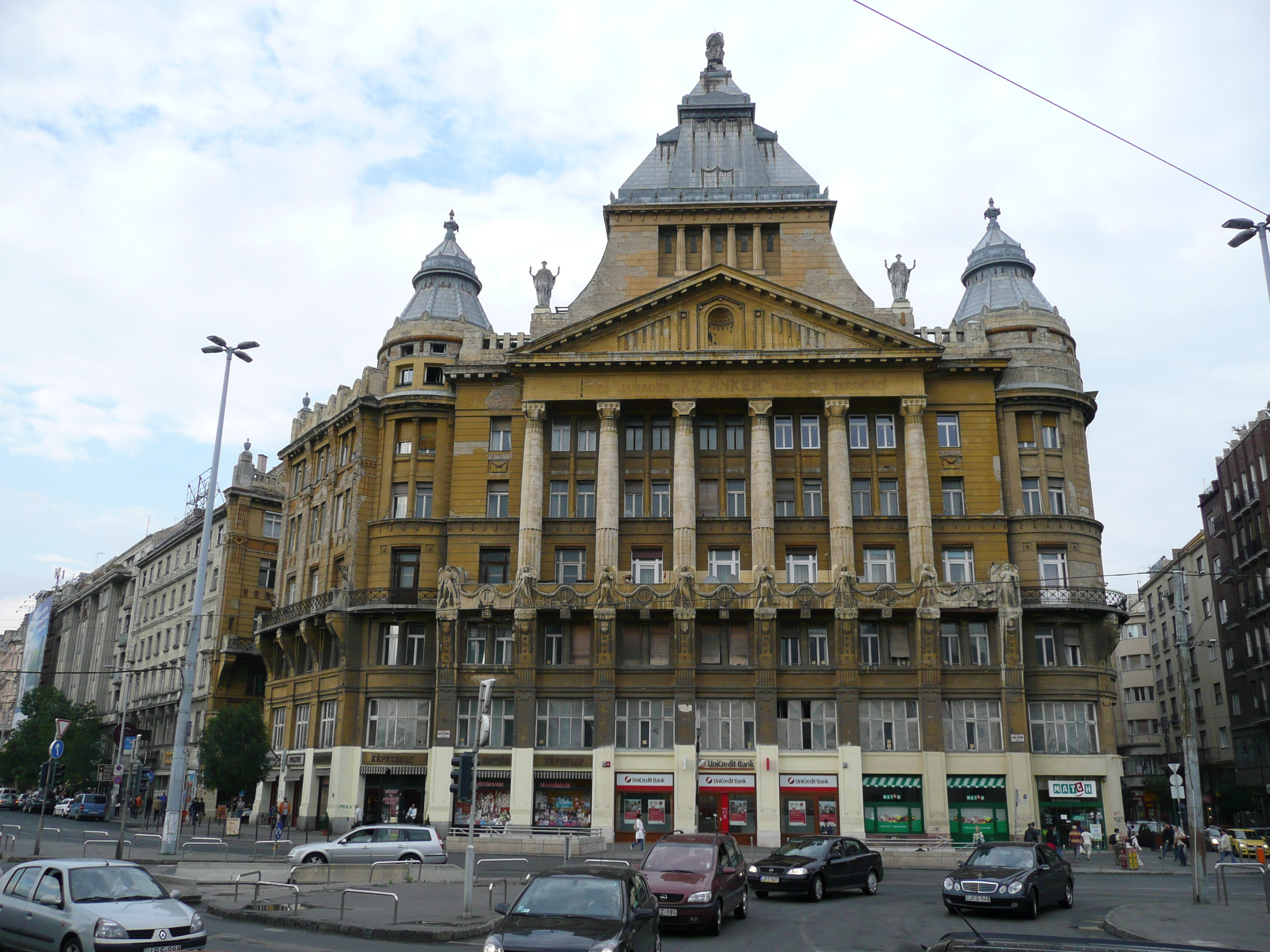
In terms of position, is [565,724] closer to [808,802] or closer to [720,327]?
[808,802]

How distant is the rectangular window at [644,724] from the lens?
53.0 metres

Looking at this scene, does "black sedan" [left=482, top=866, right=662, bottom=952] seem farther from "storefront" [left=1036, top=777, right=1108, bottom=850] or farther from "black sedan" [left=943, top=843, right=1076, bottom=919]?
"storefront" [left=1036, top=777, right=1108, bottom=850]

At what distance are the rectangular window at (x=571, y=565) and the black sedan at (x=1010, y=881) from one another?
31.6 m

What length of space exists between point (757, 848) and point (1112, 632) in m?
21.1

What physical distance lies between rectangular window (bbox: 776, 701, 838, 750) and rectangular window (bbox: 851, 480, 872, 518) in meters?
9.92

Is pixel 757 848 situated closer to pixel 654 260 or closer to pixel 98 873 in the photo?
pixel 654 260

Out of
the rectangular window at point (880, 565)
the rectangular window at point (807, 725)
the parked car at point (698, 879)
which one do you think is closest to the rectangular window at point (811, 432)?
the rectangular window at point (880, 565)

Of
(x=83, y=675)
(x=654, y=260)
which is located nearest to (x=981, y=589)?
(x=654, y=260)

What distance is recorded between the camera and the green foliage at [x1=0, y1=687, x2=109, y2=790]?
7856cm

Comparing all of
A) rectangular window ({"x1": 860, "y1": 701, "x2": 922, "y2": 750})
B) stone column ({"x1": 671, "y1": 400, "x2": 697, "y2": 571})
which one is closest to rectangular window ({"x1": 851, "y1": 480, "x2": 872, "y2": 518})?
stone column ({"x1": 671, "y1": 400, "x2": 697, "y2": 571})

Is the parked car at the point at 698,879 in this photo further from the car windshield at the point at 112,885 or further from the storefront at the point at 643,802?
the storefront at the point at 643,802

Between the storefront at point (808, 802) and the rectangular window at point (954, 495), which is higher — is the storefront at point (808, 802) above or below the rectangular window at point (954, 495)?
below

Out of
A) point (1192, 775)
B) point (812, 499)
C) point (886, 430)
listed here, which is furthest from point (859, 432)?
point (1192, 775)

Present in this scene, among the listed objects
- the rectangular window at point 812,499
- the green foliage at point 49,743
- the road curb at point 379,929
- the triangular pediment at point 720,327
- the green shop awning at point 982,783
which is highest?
the triangular pediment at point 720,327
